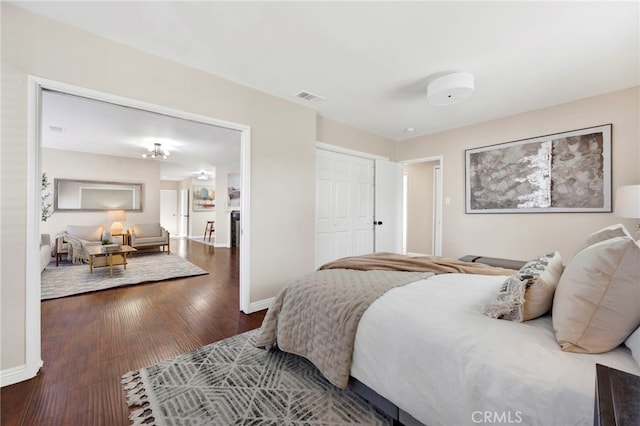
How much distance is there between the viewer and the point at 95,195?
6.41 m

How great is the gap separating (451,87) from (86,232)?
24.6 ft

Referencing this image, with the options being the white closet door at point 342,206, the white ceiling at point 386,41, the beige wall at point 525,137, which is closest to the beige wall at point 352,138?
the white closet door at point 342,206

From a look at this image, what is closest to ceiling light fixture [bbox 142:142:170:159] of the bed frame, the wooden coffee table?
the wooden coffee table

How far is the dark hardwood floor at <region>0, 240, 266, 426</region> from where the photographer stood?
5.00 ft

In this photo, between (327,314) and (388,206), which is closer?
(327,314)

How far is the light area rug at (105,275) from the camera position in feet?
12.1

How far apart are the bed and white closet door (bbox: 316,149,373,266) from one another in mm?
2440

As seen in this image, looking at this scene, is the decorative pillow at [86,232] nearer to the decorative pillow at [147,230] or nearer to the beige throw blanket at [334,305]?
the decorative pillow at [147,230]

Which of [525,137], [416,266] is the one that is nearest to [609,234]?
[416,266]

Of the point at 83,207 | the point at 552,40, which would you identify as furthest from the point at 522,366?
the point at 83,207

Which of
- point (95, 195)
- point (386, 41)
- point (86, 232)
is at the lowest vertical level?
point (86, 232)

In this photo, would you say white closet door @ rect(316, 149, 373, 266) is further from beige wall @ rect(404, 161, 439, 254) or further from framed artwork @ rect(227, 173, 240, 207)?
framed artwork @ rect(227, 173, 240, 207)

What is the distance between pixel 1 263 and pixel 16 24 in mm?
1588

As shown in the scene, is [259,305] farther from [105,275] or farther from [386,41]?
[105,275]
